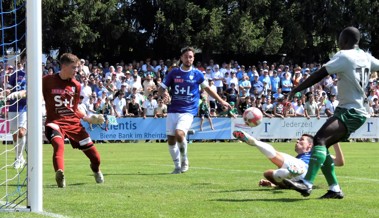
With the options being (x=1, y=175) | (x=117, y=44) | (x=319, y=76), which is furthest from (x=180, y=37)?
(x=319, y=76)

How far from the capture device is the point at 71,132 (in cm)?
1141

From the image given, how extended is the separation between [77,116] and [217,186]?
7.84 ft

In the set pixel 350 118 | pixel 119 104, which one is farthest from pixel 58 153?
pixel 119 104

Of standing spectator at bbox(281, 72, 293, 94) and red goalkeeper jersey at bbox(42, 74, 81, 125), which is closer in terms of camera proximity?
red goalkeeper jersey at bbox(42, 74, 81, 125)

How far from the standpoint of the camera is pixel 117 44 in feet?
149

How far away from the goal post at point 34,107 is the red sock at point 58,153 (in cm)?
243

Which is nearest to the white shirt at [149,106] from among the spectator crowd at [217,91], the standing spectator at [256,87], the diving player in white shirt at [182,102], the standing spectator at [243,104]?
the spectator crowd at [217,91]

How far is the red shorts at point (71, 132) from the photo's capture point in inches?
441

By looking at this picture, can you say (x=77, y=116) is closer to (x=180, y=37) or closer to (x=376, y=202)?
(x=376, y=202)

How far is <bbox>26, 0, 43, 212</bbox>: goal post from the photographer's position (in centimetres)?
814

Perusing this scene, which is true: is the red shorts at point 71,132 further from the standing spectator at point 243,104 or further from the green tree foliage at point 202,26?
the green tree foliage at point 202,26

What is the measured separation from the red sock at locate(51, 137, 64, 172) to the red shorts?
150 millimetres

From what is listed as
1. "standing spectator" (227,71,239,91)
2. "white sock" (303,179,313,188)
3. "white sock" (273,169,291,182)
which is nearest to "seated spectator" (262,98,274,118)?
"standing spectator" (227,71,239,91)

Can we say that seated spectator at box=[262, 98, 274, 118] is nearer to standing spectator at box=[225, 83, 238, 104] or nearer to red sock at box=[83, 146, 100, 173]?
standing spectator at box=[225, 83, 238, 104]
